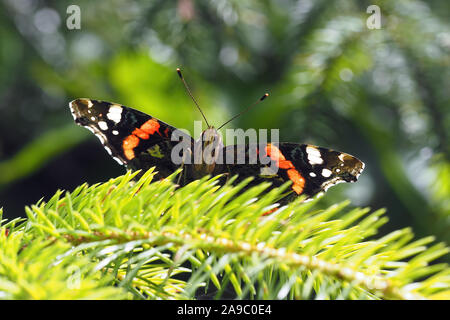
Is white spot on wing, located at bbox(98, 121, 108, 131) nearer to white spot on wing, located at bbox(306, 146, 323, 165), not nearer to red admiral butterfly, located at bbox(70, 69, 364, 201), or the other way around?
red admiral butterfly, located at bbox(70, 69, 364, 201)

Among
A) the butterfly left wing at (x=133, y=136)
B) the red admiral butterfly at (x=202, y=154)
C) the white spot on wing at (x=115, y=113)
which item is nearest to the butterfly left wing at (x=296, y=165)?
the red admiral butterfly at (x=202, y=154)

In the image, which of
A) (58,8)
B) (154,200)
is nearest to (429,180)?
(154,200)

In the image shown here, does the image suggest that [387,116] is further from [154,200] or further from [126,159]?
[154,200]

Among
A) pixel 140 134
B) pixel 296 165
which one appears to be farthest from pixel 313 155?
pixel 140 134

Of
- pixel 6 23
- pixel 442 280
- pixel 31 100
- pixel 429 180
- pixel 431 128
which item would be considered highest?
pixel 6 23

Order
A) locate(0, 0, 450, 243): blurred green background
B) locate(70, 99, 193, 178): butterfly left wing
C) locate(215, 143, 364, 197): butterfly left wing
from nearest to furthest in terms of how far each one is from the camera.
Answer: locate(215, 143, 364, 197): butterfly left wing
locate(70, 99, 193, 178): butterfly left wing
locate(0, 0, 450, 243): blurred green background

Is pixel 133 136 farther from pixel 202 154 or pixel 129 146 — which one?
pixel 202 154

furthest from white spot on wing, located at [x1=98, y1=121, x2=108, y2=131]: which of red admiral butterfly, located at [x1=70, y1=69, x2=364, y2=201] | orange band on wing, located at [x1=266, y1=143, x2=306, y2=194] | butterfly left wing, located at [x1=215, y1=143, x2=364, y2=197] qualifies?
orange band on wing, located at [x1=266, y1=143, x2=306, y2=194]
